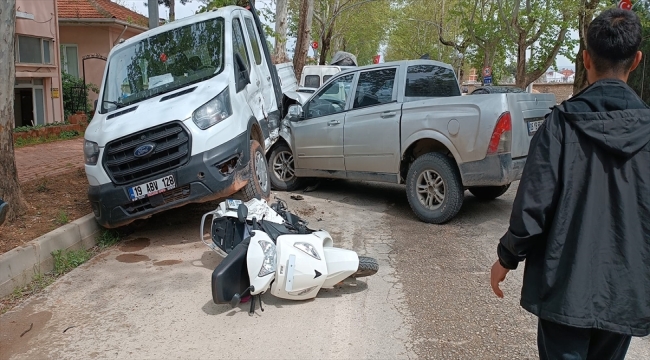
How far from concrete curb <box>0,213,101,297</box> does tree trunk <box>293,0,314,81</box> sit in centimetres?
1112

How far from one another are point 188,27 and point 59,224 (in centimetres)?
285

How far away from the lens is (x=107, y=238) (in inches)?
235

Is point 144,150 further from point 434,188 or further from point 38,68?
point 38,68

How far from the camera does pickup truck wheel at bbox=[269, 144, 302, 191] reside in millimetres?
8461

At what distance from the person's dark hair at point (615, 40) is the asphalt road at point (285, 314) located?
80.6 inches

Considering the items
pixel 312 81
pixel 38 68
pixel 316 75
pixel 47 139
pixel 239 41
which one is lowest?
pixel 47 139

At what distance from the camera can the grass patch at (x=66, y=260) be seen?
507 cm

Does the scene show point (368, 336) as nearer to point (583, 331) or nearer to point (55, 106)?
point (583, 331)

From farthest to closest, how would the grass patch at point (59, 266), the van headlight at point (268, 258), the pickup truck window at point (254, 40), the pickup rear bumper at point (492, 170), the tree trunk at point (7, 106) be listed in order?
the pickup truck window at point (254, 40), the pickup rear bumper at point (492, 170), the tree trunk at point (7, 106), the grass patch at point (59, 266), the van headlight at point (268, 258)

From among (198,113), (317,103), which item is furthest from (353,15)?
(198,113)

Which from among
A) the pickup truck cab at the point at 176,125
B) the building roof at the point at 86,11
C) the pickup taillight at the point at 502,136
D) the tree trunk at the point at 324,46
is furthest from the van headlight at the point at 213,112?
the tree trunk at the point at 324,46

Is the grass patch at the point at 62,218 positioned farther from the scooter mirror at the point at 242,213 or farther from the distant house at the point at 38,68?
the distant house at the point at 38,68

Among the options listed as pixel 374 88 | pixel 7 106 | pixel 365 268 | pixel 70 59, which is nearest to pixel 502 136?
pixel 374 88

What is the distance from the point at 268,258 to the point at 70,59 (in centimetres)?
2119
